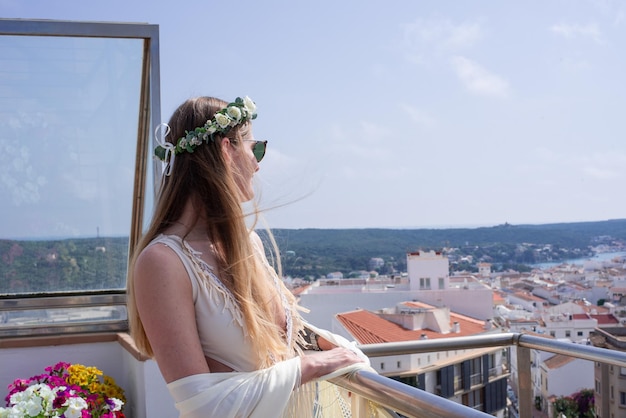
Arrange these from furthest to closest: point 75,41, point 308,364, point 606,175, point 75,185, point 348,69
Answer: point 606,175, point 348,69, point 75,185, point 75,41, point 308,364

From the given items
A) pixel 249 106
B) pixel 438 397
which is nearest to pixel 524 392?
pixel 438 397

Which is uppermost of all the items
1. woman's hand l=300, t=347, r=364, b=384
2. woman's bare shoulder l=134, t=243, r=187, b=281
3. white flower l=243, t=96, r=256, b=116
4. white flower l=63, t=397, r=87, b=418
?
white flower l=243, t=96, r=256, b=116

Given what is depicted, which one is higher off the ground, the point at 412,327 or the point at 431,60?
the point at 431,60

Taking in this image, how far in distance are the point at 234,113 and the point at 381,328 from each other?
63.1 ft

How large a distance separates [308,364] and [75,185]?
2.49 m

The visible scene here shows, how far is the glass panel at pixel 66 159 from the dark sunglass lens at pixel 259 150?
80.1 inches

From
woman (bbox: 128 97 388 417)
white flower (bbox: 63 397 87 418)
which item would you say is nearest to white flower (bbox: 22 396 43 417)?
white flower (bbox: 63 397 87 418)

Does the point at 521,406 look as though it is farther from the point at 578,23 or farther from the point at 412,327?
the point at 578,23

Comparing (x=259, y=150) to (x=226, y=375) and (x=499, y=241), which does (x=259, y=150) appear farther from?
(x=499, y=241)

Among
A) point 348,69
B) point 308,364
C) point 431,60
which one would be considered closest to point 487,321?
point 308,364

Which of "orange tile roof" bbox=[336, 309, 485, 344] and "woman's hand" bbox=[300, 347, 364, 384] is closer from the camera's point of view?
"woman's hand" bbox=[300, 347, 364, 384]

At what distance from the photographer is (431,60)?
5972cm

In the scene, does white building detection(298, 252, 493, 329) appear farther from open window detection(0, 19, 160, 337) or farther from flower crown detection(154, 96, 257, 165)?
flower crown detection(154, 96, 257, 165)

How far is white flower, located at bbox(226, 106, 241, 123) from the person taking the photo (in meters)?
1.26
